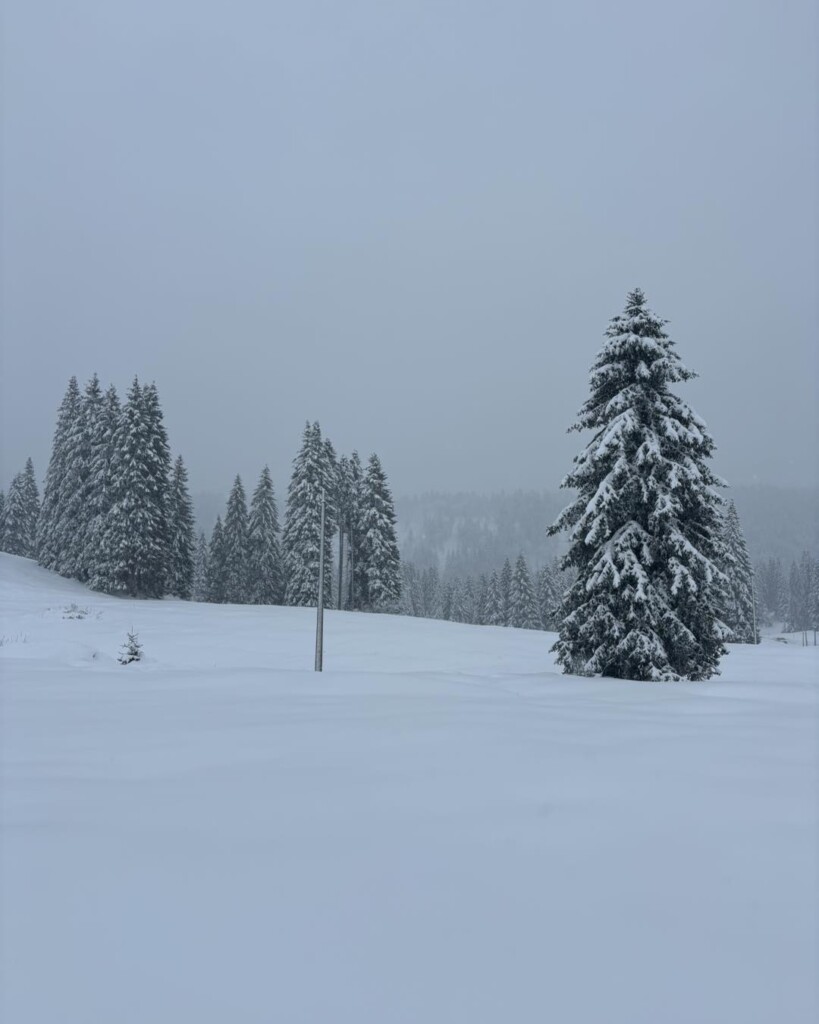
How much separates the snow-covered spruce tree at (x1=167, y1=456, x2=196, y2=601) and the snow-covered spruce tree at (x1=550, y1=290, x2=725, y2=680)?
106 ft

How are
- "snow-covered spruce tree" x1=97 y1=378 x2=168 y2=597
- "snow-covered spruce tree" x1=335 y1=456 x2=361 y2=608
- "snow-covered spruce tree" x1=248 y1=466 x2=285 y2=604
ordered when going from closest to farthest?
"snow-covered spruce tree" x1=97 y1=378 x2=168 y2=597, "snow-covered spruce tree" x1=335 y1=456 x2=361 y2=608, "snow-covered spruce tree" x1=248 y1=466 x2=285 y2=604

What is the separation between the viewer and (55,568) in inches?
1662

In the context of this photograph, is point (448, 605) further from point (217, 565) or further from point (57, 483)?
point (57, 483)

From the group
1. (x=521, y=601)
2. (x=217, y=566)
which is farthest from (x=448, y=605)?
(x=217, y=566)

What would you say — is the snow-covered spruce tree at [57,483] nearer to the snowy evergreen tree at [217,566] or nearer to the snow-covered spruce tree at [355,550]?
the snowy evergreen tree at [217,566]

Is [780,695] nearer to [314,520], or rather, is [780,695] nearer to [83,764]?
[83,764]

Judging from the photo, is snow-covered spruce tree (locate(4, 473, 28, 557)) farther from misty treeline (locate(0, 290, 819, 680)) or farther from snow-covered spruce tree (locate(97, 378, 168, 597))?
snow-covered spruce tree (locate(97, 378, 168, 597))

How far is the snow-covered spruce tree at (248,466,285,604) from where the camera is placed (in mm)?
49406

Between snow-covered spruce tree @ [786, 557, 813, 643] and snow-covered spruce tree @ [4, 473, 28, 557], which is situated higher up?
snow-covered spruce tree @ [4, 473, 28, 557]

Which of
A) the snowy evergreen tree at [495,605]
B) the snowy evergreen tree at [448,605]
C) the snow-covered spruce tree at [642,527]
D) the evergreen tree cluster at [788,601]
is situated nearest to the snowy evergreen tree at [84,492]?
the snow-covered spruce tree at [642,527]

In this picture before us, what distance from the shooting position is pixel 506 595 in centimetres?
6806

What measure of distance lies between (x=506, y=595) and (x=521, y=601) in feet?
9.28

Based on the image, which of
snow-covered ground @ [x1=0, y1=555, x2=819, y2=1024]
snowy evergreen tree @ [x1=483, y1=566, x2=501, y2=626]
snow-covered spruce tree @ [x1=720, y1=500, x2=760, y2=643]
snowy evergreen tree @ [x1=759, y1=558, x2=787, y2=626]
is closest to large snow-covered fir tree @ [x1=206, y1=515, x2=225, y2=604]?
snowy evergreen tree @ [x1=483, y1=566, x2=501, y2=626]

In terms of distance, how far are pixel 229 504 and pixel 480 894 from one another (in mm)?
52472
